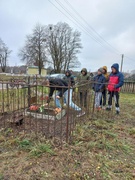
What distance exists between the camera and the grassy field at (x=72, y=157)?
1984mm

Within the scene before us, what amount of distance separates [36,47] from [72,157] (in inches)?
1289

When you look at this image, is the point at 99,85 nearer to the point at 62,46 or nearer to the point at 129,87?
the point at 129,87

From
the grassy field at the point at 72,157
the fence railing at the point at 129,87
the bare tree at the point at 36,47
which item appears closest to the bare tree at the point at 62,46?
the bare tree at the point at 36,47

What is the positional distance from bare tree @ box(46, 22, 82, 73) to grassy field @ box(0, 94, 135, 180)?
98.9 ft

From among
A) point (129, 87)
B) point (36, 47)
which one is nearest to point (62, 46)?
point (36, 47)

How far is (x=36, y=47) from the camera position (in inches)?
1286

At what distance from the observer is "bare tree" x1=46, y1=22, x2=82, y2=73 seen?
32656mm

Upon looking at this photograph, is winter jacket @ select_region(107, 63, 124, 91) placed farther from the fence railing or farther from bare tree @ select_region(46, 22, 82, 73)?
bare tree @ select_region(46, 22, 82, 73)

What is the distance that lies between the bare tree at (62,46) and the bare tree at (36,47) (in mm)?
1321

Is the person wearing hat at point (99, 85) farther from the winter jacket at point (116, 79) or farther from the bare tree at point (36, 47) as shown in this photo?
the bare tree at point (36, 47)

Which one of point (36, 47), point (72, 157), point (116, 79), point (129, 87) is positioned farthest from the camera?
point (36, 47)

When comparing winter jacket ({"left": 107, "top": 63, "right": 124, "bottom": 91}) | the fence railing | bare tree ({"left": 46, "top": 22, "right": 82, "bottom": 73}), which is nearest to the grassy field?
winter jacket ({"left": 107, "top": 63, "right": 124, "bottom": 91})

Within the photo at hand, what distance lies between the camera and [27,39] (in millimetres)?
33281

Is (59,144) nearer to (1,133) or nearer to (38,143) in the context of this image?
(38,143)
